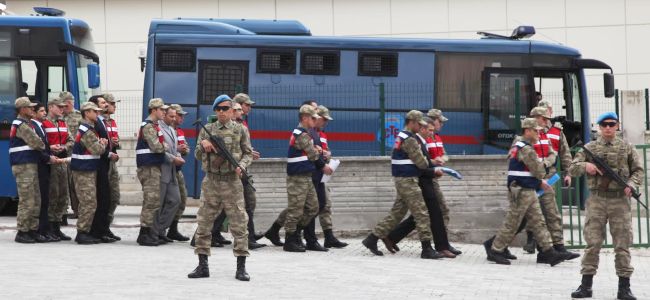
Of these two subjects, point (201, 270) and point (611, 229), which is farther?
point (201, 270)

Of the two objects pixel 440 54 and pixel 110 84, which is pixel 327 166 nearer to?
pixel 440 54

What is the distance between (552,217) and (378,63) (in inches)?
263

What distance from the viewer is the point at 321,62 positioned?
20203 mm

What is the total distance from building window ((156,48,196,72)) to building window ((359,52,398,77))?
Result: 2.82 meters

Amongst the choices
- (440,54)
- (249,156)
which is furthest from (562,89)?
(249,156)

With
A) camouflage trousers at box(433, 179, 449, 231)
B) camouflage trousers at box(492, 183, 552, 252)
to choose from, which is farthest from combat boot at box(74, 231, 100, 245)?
camouflage trousers at box(492, 183, 552, 252)

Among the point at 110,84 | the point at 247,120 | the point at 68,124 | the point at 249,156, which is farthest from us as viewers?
the point at 110,84

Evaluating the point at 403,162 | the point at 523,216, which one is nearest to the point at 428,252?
the point at 403,162

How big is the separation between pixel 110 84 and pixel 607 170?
73.9 ft

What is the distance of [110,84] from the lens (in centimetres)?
3189

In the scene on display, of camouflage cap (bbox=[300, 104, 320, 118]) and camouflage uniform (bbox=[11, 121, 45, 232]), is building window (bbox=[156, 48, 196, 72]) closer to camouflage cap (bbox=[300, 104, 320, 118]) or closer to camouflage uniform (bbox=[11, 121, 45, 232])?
camouflage uniform (bbox=[11, 121, 45, 232])

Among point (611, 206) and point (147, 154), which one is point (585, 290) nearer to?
point (611, 206)

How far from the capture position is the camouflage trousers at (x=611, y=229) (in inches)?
434

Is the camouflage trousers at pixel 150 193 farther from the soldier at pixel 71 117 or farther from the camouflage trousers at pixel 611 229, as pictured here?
the camouflage trousers at pixel 611 229
